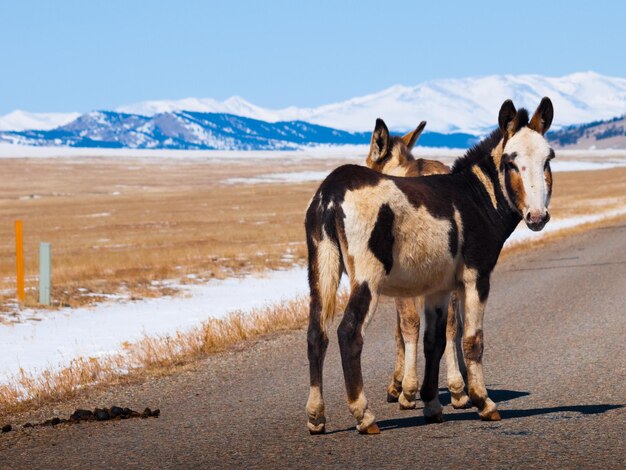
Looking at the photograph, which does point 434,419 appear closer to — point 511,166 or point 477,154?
point 511,166

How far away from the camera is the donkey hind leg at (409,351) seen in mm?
7824

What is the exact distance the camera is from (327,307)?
6617 millimetres

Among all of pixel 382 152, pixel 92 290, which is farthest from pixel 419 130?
pixel 92 290

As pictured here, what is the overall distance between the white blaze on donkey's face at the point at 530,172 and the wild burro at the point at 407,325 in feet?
3.78

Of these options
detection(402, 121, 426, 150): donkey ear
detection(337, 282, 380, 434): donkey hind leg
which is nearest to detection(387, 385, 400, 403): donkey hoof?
detection(337, 282, 380, 434): donkey hind leg

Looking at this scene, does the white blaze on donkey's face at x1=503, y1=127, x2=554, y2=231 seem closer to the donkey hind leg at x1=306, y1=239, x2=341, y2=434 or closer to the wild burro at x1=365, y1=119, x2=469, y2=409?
the wild burro at x1=365, y1=119, x2=469, y2=409

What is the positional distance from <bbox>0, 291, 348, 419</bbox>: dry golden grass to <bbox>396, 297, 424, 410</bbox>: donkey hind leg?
2.85 meters

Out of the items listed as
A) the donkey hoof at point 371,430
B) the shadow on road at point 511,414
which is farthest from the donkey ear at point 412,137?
the donkey hoof at point 371,430

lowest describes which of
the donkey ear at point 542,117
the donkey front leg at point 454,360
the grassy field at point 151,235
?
the grassy field at point 151,235

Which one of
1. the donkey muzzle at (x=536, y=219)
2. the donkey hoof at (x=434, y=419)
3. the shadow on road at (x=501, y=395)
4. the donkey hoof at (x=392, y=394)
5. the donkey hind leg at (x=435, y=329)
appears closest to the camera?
the donkey muzzle at (x=536, y=219)

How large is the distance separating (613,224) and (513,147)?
2871cm

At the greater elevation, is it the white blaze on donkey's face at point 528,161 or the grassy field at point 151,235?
the white blaze on donkey's face at point 528,161

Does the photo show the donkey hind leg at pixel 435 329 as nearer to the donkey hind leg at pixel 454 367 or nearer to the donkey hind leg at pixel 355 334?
the donkey hind leg at pixel 454 367

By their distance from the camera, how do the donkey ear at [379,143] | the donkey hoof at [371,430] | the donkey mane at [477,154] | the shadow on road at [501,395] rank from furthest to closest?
the donkey ear at [379,143] → the shadow on road at [501,395] → the donkey mane at [477,154] → the donkey hoof at [371,430]
